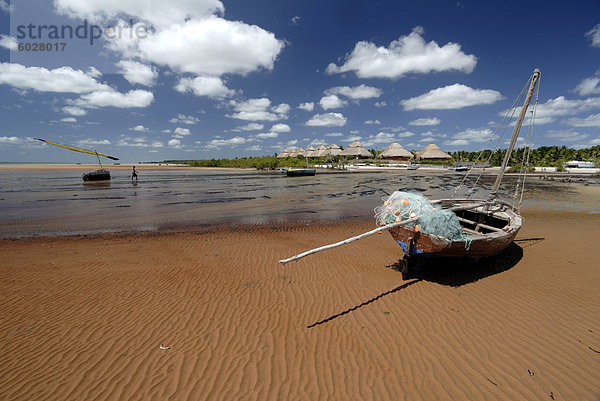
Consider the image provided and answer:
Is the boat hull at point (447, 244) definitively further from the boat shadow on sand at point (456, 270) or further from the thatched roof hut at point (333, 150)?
the thatched roof hut at point (333, 150)

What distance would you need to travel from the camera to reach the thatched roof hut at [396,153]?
73.6 m

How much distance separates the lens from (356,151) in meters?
76.1

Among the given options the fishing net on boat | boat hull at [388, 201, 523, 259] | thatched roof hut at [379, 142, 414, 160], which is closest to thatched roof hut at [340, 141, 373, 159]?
thatched roof hut at [379, 142, 414, 160]

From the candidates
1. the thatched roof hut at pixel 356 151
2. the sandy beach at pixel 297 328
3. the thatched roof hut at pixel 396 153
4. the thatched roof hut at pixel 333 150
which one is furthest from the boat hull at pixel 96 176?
the thatched roof hut at pixel 396 153

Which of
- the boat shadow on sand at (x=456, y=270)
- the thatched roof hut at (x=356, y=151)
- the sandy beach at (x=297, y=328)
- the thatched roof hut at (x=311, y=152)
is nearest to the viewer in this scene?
the sandy beach at (x=297, y=328)

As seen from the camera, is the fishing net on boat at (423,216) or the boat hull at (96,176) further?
the boat hull at (96,176)

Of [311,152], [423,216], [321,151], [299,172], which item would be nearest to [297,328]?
[423,216]

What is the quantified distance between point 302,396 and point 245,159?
10373 centimetres

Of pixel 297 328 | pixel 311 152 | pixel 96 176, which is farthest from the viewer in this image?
pixel 311 152

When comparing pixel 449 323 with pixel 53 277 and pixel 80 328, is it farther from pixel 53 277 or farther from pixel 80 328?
pixel 53 277

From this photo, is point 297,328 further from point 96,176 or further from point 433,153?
point 433,153

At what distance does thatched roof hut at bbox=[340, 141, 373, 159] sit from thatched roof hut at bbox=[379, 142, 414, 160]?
570 centimetres

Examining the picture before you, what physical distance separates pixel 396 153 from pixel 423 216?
245ft

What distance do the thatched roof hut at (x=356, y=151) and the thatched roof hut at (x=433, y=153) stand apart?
53.5 feet
